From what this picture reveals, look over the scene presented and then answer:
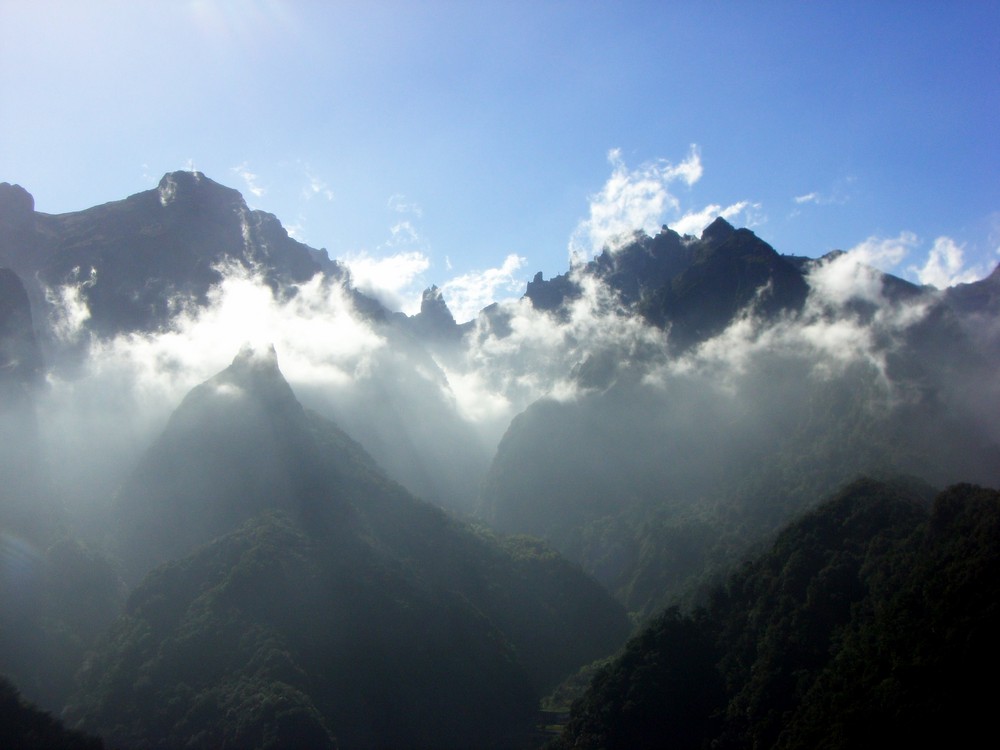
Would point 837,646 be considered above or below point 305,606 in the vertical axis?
below

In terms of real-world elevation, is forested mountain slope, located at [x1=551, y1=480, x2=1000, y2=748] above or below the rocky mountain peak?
below

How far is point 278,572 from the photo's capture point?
361 feet

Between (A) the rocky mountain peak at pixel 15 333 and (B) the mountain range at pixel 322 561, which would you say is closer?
(B) the mountain range at pixel 322 561

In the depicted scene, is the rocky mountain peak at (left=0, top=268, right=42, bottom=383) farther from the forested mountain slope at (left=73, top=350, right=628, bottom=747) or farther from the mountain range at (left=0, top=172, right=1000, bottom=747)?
the forested mountain slope at (left=73, top=350, right=628, bottom=747)

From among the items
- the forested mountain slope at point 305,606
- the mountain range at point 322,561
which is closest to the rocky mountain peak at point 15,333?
the mountain range at point 322,561

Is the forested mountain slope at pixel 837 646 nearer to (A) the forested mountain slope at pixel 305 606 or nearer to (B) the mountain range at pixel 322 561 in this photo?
(B) the mountain range at pixel 322 561

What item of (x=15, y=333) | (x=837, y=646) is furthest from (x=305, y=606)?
(x=15, y=333)

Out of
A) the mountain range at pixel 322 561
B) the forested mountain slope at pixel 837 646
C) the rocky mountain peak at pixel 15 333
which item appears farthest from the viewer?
the rocky mountain peak at pixel 15 333

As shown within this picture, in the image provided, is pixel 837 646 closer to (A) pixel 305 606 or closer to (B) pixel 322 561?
(A) pixel 305 606

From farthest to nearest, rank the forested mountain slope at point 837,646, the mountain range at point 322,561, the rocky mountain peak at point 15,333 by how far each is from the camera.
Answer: the rocky mountain peak at point 15,333
the mountain range at point 322,561
the forested mountain slope at point 837,646

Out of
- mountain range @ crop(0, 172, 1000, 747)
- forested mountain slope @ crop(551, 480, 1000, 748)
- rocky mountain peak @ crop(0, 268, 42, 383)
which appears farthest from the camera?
rocky mountain peak @ crop(0, 268, 42, 383)

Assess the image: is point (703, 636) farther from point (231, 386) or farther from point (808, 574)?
point (231, 386)

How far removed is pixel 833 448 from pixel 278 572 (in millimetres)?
135207

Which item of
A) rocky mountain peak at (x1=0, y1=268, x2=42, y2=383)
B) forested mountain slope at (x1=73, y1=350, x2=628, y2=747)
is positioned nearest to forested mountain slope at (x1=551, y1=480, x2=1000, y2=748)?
forested mountain slope at (x1=73, y1=350, x2=628, y2=747)
